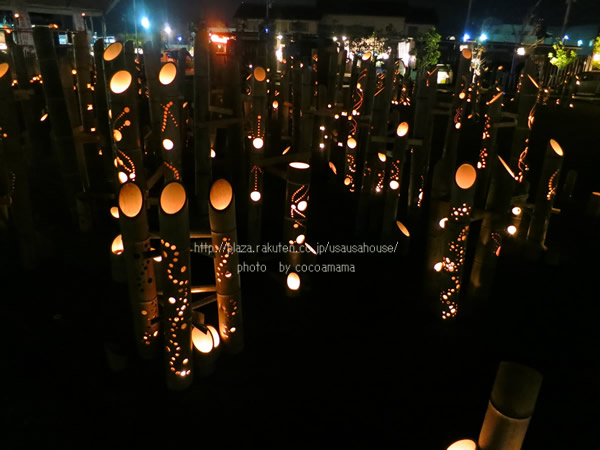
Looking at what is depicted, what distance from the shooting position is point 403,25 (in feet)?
102

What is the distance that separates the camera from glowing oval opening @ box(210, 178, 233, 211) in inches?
94.3

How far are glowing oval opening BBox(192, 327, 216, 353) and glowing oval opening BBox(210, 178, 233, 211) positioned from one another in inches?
29.2

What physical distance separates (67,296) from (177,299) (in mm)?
1478

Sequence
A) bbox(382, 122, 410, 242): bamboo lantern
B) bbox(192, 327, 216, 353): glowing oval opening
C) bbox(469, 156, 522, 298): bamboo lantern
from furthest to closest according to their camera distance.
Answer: bbox(382, 122, 410, 242): bamboo lantern, bbox(469, 156, 522, 298): bamboo lantern, bbox(192, 327, 216, 353): glowing oval opening

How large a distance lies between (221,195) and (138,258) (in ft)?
1.89

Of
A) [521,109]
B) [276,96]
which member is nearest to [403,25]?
[276,96]

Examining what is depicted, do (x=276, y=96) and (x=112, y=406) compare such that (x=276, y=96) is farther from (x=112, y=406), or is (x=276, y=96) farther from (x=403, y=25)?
(x=403, y=25)

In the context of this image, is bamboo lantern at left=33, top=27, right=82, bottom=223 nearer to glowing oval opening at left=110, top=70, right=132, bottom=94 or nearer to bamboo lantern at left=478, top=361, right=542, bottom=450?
glowing oval opening at left=110, top=70, right=132, bottom=94

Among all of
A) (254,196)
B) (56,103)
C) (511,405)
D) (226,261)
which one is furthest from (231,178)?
(511,405)

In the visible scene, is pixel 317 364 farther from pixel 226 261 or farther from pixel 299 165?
pixel 299 165

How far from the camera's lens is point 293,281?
11.2 ft

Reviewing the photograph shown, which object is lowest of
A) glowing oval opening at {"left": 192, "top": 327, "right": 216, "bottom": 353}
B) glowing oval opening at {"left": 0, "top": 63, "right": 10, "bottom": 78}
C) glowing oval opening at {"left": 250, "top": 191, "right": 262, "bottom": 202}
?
glowing oval opening at {"left": 192, "top": 327, "right": 216, "bottom": 353}

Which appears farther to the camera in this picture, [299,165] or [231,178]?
[231,178]

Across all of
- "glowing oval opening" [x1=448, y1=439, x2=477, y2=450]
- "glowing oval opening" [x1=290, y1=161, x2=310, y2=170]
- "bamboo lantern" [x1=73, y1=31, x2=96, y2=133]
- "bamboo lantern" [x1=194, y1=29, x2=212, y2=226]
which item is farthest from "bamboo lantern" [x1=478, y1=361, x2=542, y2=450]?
"bamboo lantern" [x1=73, y1=31, x2=96, y2=133]
